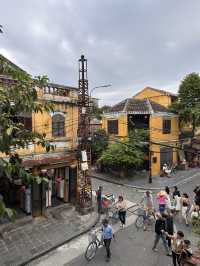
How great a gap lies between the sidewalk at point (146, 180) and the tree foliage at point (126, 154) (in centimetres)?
117

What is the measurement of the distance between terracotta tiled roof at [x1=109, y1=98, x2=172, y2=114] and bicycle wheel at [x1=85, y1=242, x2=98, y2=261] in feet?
51.8

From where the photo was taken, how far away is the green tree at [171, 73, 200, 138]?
23.6m

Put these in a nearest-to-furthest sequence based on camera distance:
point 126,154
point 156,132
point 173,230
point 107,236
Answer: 1. point 107,236
2. point 173,230
3. point 126,154
4. point 156,132

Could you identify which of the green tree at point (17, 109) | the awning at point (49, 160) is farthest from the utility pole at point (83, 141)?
the green tree at point (17, 109)

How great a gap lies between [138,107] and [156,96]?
6546mm

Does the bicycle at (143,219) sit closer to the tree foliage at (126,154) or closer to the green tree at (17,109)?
the tree foliage at (126,154)

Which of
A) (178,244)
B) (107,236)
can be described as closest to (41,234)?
(107,236)

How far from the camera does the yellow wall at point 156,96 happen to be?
2753 centimetres

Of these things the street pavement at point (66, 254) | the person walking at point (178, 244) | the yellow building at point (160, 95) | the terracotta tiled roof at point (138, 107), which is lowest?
the street pavement at point (66, 254)

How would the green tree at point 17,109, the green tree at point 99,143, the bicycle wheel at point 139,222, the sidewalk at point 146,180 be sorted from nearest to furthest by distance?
the green tree at point 17,109 → the bicycle wheel at point 139,222 → the sidewalk at point 146,180 → the green tree at point 99,143

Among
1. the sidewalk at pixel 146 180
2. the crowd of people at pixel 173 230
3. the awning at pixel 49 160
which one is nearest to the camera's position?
the crowd of people at pixel 173 230

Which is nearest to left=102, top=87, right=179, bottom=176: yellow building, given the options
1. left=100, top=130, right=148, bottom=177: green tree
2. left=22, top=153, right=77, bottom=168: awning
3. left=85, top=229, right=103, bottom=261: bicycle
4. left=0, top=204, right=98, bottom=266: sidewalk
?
left=100, top=130, right=148, bottom=177: green tree

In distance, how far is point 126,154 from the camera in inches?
791

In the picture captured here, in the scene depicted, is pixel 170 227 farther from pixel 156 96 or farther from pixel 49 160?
pixel 156 96
